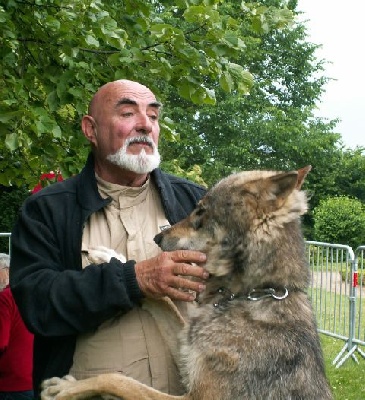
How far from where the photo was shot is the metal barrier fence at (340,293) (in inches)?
444

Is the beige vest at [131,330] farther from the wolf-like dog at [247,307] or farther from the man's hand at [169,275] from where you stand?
Answer: the man's hand at [169,275]

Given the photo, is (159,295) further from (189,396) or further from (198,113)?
(198,113)

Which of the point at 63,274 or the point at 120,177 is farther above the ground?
the point at 120,177

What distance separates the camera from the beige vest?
360 cm

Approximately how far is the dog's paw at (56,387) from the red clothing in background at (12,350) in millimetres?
3116

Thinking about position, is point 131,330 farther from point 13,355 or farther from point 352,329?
point 352,329

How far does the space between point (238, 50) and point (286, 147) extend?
30.6 m

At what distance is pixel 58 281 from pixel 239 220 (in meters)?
0.99

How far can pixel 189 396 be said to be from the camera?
3381 mm

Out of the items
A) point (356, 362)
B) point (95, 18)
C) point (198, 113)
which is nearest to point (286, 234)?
point (95, 18)

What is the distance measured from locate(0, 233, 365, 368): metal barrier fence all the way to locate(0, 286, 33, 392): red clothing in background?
19.0ft

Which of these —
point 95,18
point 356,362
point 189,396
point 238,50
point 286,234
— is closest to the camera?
point 189,396

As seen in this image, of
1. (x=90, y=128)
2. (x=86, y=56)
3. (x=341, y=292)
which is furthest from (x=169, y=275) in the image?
(x=341, y=292)

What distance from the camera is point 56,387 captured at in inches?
137
